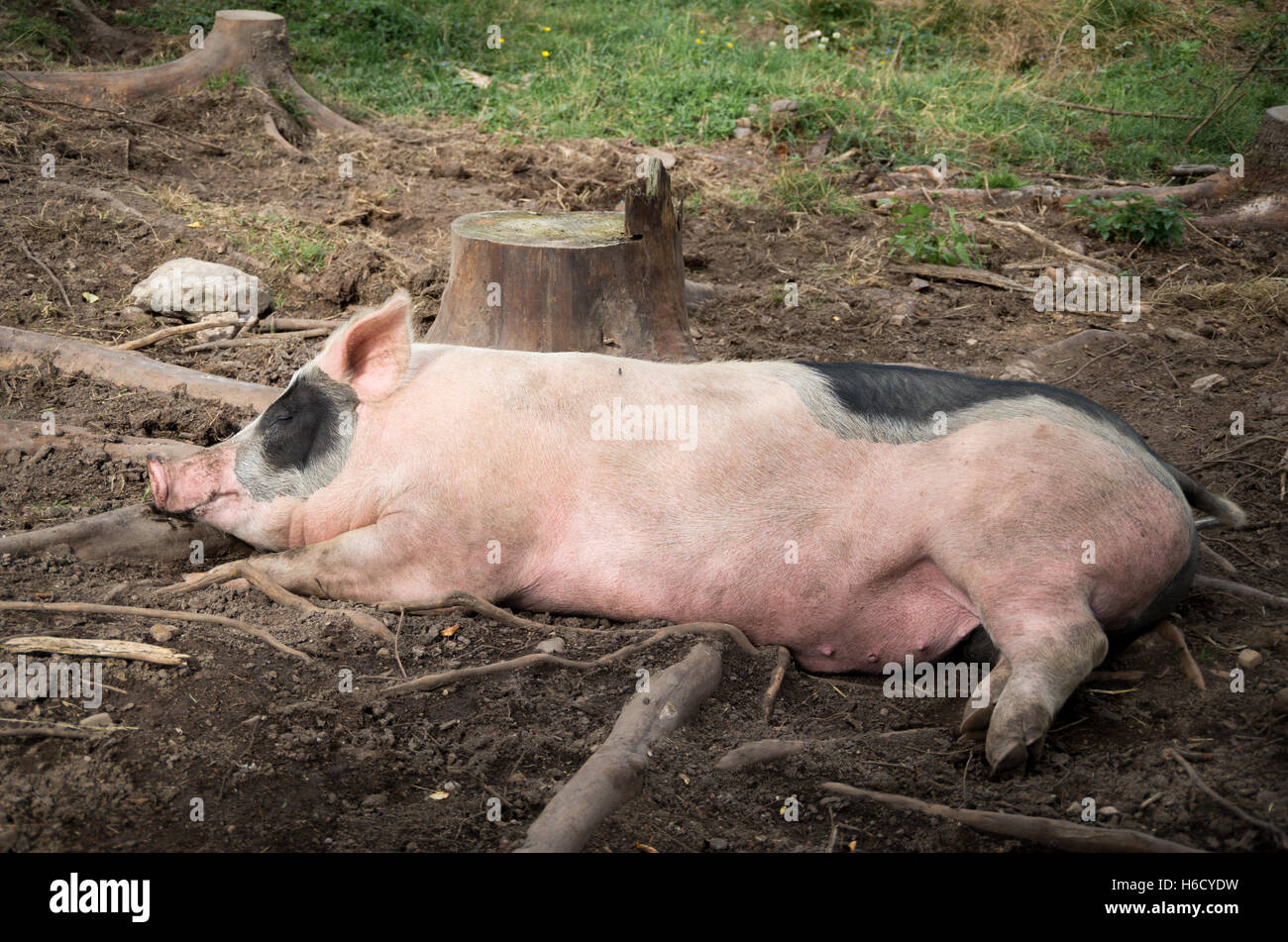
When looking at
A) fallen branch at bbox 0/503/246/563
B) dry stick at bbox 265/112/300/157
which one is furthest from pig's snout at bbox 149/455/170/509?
dry stick at bbox 265/112/300/157

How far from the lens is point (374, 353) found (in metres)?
3.44

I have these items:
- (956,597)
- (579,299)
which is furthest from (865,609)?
(579,299)

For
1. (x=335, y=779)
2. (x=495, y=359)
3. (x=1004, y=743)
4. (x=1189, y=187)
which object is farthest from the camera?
(x=1189, y=187)

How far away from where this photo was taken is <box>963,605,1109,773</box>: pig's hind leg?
2.76 meters

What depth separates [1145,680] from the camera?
3258mm

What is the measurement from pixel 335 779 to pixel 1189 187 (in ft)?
25.6

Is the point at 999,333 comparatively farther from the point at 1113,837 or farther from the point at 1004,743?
the point at 1113,837

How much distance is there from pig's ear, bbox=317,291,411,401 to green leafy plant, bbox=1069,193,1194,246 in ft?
18.5

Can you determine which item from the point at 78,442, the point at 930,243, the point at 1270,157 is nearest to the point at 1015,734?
the point at 78,442

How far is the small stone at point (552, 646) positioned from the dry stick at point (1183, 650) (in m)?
1.79

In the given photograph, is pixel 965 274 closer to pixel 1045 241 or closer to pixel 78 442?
pixel 1045 241

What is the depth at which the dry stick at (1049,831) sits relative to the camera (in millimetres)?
2311

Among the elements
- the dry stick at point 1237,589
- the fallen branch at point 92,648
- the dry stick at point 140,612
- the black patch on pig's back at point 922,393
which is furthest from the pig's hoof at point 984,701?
the fallen branch at point 92,648

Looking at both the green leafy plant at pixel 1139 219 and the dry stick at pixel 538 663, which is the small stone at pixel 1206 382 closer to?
the green leafy plant at pixel 1139 219
